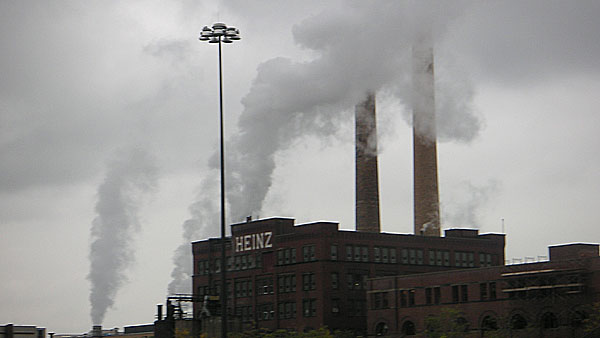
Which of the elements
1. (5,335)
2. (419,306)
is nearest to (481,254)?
(419,306)

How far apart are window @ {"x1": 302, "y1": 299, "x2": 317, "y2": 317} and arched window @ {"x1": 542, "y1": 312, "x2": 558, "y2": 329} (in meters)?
29.0

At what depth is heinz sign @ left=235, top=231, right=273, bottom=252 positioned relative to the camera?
4498 inches

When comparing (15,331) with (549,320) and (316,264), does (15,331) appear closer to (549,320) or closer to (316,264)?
(549,320)

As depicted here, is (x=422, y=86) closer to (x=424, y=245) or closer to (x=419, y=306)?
(x=424, y=245)

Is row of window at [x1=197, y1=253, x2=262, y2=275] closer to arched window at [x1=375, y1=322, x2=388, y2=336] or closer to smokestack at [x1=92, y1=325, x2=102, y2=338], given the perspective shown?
smokestack at [x1=92, y1=325, x2=102, y2=338]

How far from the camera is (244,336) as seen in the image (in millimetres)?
98938

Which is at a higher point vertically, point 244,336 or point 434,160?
point 434,160

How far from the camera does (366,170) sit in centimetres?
11844

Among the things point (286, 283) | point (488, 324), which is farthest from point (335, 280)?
point (488, 324)

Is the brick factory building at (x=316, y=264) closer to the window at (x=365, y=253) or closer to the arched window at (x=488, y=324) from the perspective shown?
the window at (x=365, y=253)

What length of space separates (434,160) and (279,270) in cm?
2055

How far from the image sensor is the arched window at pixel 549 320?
84.8 meters

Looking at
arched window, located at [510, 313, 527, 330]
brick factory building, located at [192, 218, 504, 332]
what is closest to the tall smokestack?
brick factory building, located at [192, 218, 504, 332]

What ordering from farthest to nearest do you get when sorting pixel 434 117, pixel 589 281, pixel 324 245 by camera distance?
pixel 434 117 → pixel 324 245 → pixel 589 281
